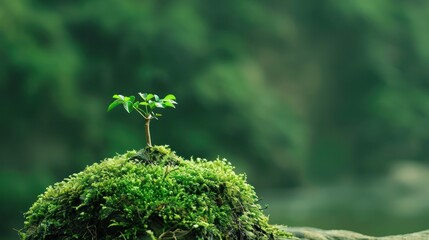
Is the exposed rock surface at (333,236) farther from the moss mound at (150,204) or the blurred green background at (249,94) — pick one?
the blurred green background at (249,94)

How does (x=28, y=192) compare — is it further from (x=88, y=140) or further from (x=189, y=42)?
(x=189, y=42)

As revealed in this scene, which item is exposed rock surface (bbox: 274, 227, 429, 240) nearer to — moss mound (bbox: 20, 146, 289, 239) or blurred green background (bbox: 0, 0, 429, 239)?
moss mound (bbox: 20, 146, 289, 239)

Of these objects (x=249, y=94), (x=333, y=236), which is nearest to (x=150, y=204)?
(x=333, y=236)

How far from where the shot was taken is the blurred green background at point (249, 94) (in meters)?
14.7

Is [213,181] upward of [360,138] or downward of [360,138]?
downward

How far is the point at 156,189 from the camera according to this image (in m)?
2.19

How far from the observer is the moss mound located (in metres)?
2.15

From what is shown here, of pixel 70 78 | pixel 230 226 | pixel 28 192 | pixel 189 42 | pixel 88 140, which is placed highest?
pixel 189 42

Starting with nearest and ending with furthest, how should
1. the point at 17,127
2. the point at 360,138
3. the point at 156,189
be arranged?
the point at 156,189 < the point at 17,127 < the point at 360,138

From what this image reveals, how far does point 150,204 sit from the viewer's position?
7.07ft

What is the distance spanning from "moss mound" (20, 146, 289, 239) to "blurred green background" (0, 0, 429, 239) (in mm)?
10324

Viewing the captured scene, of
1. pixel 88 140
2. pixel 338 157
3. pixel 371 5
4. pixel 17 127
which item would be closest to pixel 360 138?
pixel 338 157

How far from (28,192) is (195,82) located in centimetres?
428

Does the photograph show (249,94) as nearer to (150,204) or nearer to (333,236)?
(333,236)
